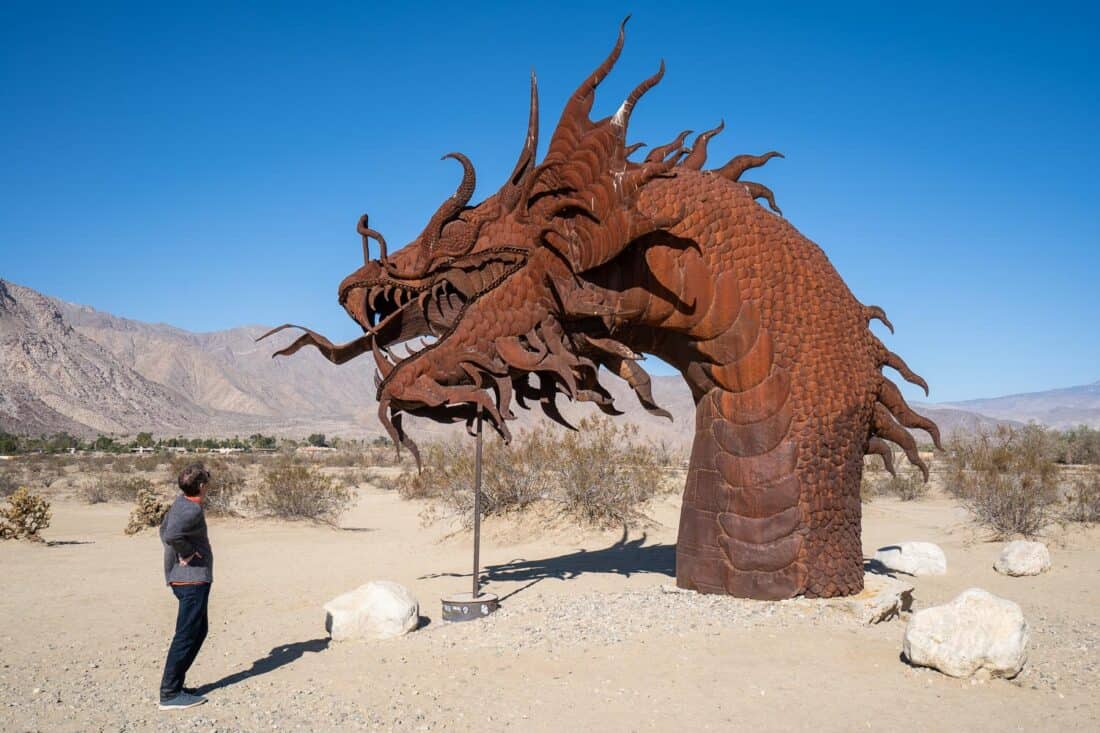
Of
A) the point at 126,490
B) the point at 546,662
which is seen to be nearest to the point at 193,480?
the point at 546,662

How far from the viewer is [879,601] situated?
22.9 ft

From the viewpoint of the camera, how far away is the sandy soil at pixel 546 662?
5.15 metres

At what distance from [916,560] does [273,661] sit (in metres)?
7.54

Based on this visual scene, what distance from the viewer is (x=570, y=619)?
7254 mm

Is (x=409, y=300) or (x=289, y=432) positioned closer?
(x=409, y=300)

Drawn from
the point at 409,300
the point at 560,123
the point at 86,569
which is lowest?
the point at 86,569

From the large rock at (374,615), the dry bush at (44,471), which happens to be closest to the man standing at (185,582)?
the large rock at (374,615)

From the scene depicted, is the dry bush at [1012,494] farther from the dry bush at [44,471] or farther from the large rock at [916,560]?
the dry bush at [44,471]

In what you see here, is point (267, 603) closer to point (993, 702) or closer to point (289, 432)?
point (993, 702)

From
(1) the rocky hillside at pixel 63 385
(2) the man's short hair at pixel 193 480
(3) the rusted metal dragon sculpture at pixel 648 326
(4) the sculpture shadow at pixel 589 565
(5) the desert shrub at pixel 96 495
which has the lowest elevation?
(5) the desert shrub at pixel 96 495

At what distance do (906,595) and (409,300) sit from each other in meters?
5.08

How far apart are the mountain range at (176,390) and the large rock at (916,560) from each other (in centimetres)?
3484

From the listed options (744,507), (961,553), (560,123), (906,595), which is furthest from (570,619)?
(961,553)

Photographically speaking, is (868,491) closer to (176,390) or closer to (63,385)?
(63,385)
